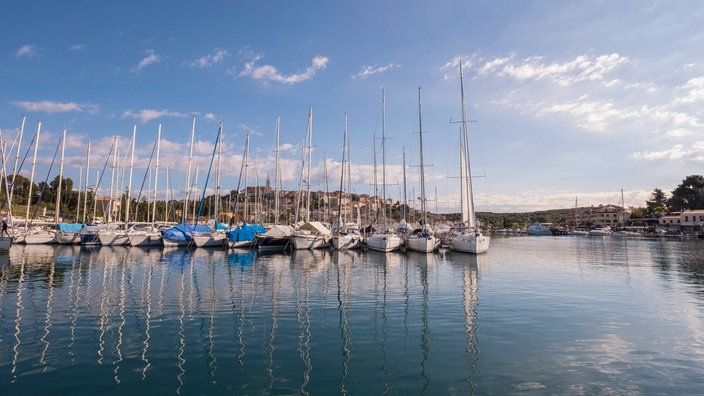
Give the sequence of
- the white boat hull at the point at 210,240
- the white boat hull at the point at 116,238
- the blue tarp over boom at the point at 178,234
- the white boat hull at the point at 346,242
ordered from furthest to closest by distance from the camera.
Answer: the white boat hull at the point at 116,238
the white boat hull at the point at 210,240
the blue tarp over boom at the point at 178,234
the white boat hull at the point at 346,242

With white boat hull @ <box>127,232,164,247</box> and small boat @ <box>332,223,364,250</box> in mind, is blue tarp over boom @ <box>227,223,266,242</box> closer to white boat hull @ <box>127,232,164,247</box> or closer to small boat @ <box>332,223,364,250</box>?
small boat @ <box>332,223,364,250</box>

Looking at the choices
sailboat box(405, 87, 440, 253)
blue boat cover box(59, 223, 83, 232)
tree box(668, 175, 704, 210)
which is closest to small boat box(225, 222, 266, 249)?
sailboat box(405, 87, 440, 253)

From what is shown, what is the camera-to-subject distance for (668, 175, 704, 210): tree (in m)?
121

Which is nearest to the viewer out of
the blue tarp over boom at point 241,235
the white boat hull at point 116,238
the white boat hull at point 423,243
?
the white boat hull at point 423,243

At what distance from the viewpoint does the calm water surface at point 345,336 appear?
802cm

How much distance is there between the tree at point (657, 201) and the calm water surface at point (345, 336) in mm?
149979

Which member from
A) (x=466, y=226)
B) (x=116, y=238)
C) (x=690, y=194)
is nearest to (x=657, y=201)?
(x=690, y=194)

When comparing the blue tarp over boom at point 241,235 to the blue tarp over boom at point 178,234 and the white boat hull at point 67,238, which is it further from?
the white boat hull at point 67,238

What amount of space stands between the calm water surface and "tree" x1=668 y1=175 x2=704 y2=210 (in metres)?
135

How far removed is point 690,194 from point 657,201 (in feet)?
63.0

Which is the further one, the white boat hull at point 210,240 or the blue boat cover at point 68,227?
the blue boat cover at point 68,227

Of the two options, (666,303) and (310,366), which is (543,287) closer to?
(666,303)

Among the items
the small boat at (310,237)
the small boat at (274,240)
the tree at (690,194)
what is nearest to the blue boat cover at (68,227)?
the small boat at (274,240)

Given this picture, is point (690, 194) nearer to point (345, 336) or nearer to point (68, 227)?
point (345, 336)
